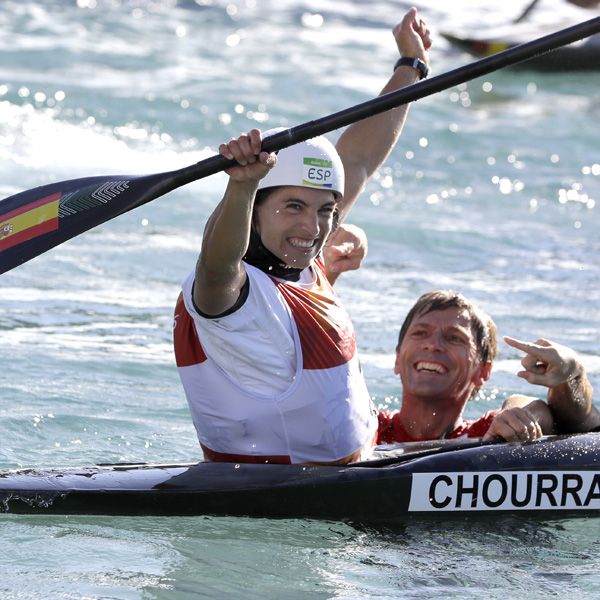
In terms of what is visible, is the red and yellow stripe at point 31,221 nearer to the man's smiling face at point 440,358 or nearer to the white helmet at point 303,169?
the white helmet at point 303,169

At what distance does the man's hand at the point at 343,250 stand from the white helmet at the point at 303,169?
2.48 feet

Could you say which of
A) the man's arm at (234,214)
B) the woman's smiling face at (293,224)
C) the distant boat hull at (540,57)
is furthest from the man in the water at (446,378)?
the distant boat hull at (540,57)

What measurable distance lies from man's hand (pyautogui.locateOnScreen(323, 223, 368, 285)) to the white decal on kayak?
988mm

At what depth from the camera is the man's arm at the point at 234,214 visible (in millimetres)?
3850

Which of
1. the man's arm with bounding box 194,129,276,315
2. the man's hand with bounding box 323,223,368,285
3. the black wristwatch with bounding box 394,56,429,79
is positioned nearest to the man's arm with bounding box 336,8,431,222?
the black wristwatch with bounding box 394,56,429,79

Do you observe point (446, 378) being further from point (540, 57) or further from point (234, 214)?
point (540, 57)

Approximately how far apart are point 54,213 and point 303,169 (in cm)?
102

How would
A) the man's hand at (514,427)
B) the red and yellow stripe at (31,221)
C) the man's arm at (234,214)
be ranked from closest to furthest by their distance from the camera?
the man's arm at (234,214) → the man's hand at (514,427) → the red and yellow stripe at (31,221)

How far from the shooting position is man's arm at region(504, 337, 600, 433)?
4582mm

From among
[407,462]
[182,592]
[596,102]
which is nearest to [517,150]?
[596,102]

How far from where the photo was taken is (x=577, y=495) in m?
4.64

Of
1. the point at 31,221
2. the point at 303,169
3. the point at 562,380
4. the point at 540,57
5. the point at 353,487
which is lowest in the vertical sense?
the point at 353,487

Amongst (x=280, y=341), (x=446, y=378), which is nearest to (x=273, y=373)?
(x=280, y=341)

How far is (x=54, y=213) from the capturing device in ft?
15.8
